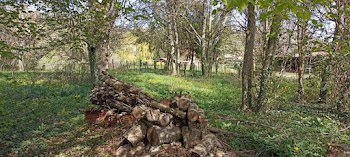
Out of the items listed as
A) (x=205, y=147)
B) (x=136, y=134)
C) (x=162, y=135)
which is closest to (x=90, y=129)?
(x=136, y=134)

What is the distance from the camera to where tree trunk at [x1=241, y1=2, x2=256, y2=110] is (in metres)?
6.37

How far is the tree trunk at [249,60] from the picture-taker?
637 centimetres

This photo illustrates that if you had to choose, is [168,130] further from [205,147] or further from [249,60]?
[249,60]

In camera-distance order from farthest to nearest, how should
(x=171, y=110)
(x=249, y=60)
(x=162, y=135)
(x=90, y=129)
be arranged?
1. (x=249, y=60)
2. (x=90, y=129)
3. (x=171, y=110)
4. (x=162, y=135)

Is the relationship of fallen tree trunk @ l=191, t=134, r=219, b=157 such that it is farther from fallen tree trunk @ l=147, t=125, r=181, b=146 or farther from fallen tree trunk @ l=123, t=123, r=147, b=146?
fallen tree trunk @ l=123, t=123, r=147, b=146

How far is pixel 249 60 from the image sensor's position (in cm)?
648

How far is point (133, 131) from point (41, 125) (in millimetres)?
3095

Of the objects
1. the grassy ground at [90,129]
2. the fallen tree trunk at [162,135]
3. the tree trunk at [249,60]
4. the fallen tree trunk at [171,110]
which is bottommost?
the grassy ground at [90,129]

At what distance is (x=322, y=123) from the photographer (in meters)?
5.01

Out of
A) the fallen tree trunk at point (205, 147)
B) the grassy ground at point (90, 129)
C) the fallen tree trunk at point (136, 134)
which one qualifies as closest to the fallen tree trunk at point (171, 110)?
the fallen tree trunk at point (136, 134)

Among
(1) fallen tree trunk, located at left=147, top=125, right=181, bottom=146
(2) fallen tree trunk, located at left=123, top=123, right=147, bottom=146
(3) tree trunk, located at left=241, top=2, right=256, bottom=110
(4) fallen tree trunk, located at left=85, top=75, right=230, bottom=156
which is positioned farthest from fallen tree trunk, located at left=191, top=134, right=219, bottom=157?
(3) tree trunk, located at left=241, top=2, right=256, bottom=110

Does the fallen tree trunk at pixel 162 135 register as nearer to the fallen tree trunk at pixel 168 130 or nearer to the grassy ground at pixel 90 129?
the fallen tree trunk at pixel 168 130

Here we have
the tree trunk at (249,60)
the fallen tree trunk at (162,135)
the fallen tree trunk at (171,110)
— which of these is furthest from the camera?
the tree trunk at (249,60)

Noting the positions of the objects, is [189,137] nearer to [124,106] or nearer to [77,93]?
[124,106]
